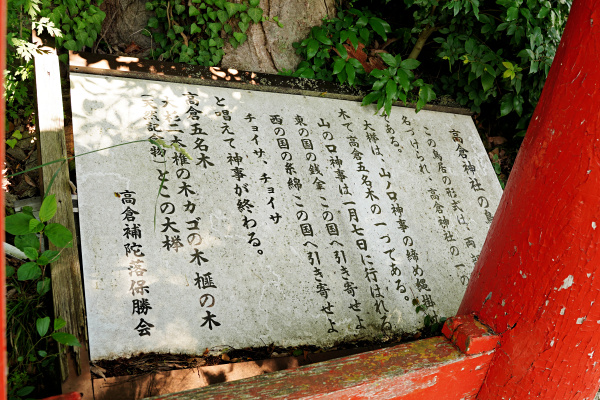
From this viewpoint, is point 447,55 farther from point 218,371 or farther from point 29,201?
point 29,201

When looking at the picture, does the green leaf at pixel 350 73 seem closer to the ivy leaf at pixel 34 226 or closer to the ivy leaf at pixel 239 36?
the ivy leaf at pixel 239 36

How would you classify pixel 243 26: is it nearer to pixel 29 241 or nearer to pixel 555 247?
pixel 29 241

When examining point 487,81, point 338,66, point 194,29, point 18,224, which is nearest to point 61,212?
point 18,224

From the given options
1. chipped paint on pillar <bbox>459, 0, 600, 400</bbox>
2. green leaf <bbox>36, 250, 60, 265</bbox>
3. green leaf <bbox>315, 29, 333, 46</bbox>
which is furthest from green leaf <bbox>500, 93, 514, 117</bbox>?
green leaf <bbox>36, 250, 60, 265</bbox>

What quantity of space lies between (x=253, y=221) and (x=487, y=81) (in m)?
2.49

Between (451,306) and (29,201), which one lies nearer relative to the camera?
(29,201)

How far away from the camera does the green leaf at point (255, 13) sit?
11.7ft

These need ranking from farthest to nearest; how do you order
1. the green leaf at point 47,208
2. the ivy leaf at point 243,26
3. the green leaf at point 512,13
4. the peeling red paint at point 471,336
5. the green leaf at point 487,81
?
the green leaf at point 487,81, the ivy leaf at point 243,26, the green leaf at point 512,13, the green leaf at point 47,208, the peeling red paint at point 471,336

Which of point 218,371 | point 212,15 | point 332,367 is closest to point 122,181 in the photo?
point 218,371

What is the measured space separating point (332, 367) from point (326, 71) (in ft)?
8.41

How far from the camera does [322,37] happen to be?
3.64m

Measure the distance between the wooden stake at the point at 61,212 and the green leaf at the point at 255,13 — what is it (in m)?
1.55

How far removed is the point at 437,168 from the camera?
11.0ft

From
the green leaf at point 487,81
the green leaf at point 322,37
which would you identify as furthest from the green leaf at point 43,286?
the green leaf at point 487,81
